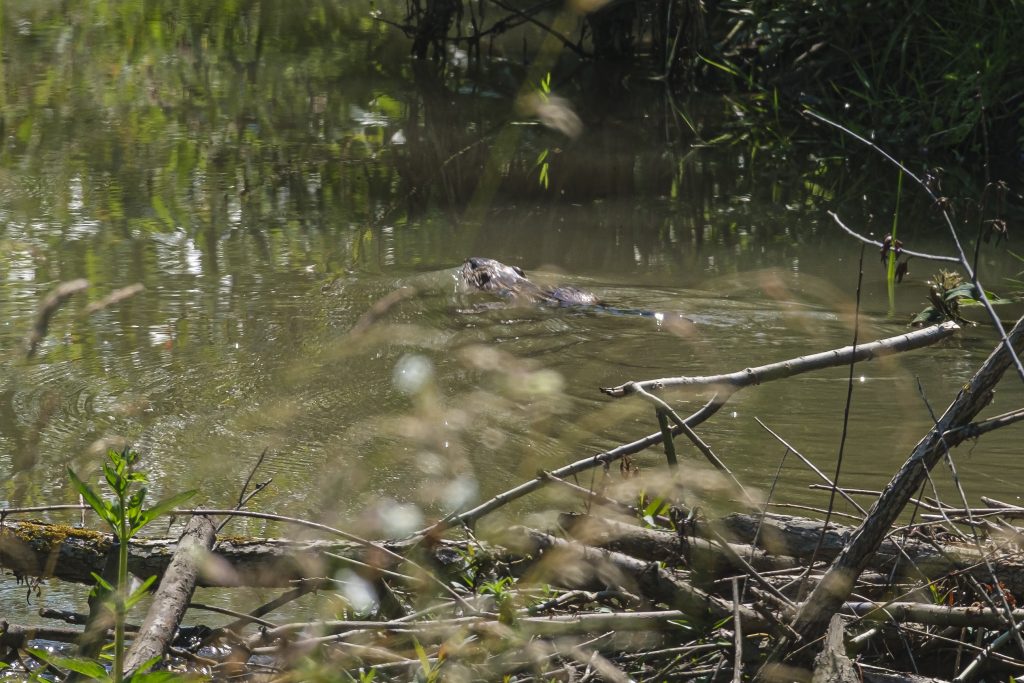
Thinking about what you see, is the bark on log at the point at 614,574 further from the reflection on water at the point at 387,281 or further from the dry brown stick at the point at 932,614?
the reflection on water at the point at 387,281

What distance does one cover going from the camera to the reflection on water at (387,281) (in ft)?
14.1

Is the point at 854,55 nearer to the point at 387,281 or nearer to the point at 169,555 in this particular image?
the point at 387,281

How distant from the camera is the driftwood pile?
239 centimetres

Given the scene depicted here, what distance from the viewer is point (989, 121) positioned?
8.56 m

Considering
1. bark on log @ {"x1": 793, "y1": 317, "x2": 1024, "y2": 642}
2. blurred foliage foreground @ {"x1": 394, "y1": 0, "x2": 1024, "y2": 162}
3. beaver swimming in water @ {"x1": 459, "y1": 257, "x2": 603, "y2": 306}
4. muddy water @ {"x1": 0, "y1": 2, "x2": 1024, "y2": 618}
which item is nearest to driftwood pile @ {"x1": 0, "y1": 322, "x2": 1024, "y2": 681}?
bark on log @ {"x1": 793, "y1": 317, "x2": 1024, "y2": 642}

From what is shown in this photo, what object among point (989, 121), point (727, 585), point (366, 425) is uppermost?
point (989, 121)

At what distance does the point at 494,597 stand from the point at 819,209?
5513 mm

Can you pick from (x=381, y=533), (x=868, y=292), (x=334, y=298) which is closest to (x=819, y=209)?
(x=868, y=292)

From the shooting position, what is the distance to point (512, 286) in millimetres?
6242

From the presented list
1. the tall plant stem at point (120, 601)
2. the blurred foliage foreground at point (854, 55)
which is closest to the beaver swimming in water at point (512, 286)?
the blurred foliage foreground at point (854, 55)

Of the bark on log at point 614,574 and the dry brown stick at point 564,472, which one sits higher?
the dry brown stick at point 564,472

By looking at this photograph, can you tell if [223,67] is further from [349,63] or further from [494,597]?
[494,597]

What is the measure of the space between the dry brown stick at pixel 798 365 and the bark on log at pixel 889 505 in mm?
212

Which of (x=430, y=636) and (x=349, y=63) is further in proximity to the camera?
(x=349, y=63)
